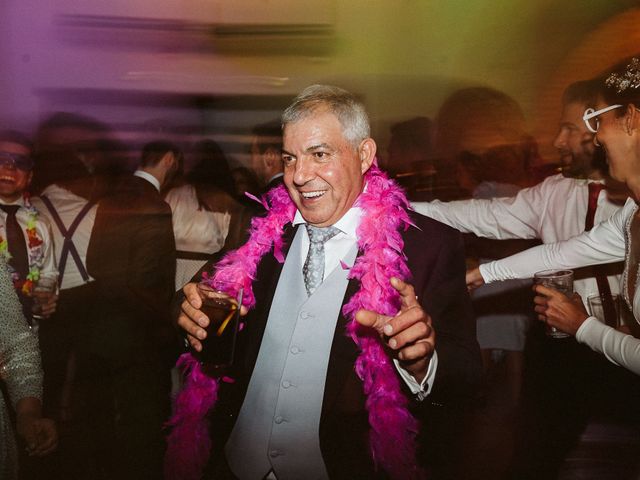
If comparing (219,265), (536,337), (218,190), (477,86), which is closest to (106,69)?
(218,190)

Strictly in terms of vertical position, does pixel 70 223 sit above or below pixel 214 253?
above

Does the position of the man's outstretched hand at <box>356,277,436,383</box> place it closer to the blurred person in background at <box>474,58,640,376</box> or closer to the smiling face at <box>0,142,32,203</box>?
the blurred person in background at <box>474,58,640,376</box>

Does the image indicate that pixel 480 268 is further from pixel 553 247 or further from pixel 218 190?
pixel 218 190

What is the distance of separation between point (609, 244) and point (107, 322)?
234 cm

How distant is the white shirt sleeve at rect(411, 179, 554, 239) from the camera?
2.39m

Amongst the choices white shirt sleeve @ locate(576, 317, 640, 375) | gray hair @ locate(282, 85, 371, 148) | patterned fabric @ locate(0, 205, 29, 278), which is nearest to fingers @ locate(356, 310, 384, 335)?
gray hair @ locate(282, 85, 371, 148)

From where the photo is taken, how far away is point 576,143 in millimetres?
2213

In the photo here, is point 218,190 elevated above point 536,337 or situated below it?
above

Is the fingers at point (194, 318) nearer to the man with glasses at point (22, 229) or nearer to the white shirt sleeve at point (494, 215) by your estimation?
the man with glasses at point (22, 229)

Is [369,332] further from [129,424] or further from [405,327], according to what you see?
[129,424]

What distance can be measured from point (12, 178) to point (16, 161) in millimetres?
84

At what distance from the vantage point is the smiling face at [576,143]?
2191 mm

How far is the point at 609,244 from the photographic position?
1.85m

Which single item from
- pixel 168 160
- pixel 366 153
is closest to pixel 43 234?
pixel 168 160
